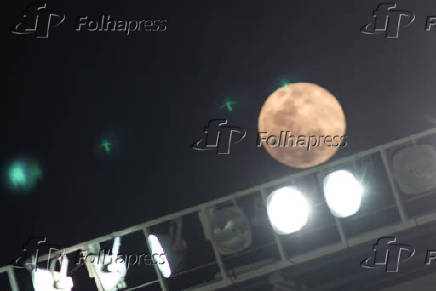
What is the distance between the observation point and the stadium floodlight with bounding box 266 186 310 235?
750 cm

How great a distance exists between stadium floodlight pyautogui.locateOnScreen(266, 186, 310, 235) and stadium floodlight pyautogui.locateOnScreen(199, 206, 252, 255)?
374 mm

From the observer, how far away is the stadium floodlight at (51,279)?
307 inches

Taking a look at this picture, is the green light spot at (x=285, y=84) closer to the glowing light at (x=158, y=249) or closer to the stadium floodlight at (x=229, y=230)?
the stadium floodlight at (x=229, y=230)

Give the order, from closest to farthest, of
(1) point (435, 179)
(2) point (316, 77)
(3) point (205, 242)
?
(1) point (435, 179)
(3) point (205, 242)
(2) point (316, 77)

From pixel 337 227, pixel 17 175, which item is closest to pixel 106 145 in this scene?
pixel 17 175

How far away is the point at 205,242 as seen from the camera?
933 centimetres

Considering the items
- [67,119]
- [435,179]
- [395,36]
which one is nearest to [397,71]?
[395,36]

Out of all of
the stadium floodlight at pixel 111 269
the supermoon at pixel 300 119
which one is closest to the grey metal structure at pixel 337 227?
the stadium floodlight at pixel 111 269

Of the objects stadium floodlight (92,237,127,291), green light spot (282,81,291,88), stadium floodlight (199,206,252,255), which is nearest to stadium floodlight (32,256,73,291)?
stadium floodlight (92,237,127,291)

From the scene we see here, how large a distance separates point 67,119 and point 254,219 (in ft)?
15.3

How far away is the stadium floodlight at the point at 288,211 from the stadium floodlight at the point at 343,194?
34 centimetres

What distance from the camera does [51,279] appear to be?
7.95m

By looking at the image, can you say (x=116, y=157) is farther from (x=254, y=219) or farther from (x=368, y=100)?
(x=368, y=100)

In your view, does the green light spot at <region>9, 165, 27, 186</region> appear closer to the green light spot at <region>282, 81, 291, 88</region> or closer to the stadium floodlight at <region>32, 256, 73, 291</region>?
the stadium floodlight at <region>32, 256, 73, 291</region>
